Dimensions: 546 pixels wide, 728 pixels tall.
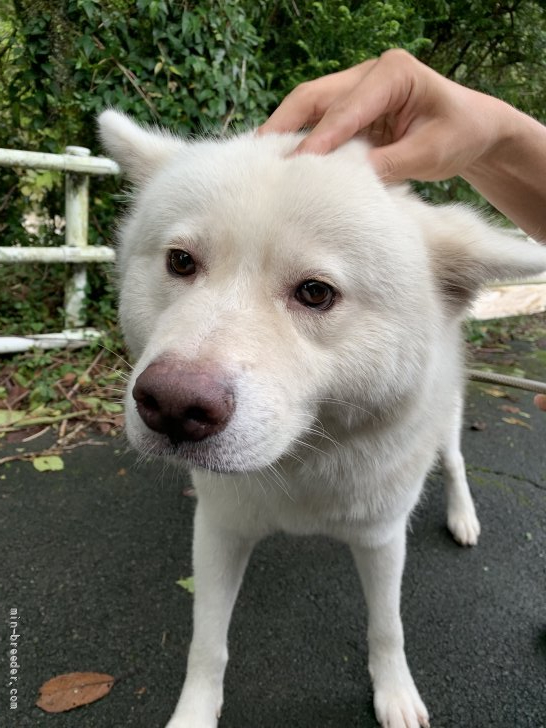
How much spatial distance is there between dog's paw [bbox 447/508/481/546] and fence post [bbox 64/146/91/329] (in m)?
3.03

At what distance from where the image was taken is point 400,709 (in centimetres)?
184

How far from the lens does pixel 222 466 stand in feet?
3.94

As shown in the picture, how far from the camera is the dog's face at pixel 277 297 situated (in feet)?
3.78

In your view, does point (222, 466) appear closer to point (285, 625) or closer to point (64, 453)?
point (285, 625)

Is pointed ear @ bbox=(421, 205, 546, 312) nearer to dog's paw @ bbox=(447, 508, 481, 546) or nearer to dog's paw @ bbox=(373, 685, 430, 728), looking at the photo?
dog's paw @ bbox=(373, 685, 430, 728)

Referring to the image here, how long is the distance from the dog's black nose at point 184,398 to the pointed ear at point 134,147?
39.5 inches

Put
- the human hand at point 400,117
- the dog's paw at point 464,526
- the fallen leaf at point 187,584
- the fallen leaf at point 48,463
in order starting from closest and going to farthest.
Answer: the human hand at point 400,117, the fallen leaf at point 187,584, the dog's paw at point 464,526, the fallen leaf at point 48,463

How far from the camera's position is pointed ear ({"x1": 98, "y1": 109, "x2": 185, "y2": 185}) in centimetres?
181

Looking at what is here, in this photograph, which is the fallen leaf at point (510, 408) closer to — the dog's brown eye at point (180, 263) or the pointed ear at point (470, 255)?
the pointed ear at point (470, 255)

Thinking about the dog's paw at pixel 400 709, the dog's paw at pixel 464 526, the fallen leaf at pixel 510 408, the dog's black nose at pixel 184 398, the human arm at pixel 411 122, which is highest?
the human arm at pixel 411 122

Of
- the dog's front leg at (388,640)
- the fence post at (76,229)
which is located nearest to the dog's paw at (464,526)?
the dog's front leg at (388,640)

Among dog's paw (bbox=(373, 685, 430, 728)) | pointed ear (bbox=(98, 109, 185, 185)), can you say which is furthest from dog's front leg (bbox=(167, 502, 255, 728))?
pointed ear (bbox=(98, 109, 185, 185))

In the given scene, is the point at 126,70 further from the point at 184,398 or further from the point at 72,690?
the point at 72,690

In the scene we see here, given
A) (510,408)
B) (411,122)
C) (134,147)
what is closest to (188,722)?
(134,147)
